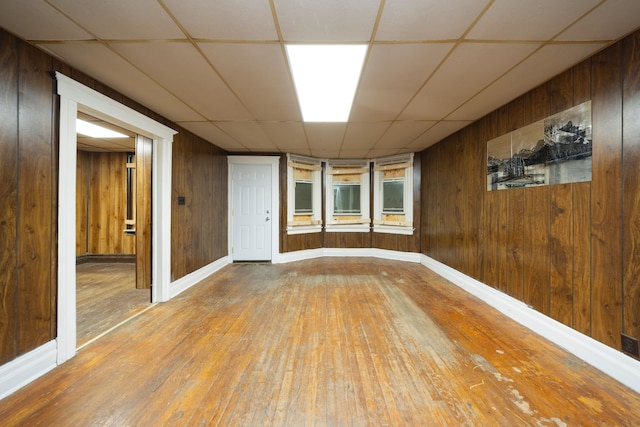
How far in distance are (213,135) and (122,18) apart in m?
2.66

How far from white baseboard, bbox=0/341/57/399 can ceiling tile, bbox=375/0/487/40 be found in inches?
126

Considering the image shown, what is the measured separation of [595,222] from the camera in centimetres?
201

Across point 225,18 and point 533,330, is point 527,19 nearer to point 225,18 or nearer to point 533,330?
point 225,18

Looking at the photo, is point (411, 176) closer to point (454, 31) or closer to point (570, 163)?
point (570, 163)

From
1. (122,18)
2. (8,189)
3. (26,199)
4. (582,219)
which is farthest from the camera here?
(582,219)

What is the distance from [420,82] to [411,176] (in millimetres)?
3483

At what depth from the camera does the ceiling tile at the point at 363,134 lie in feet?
12.1

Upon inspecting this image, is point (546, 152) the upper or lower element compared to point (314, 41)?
lower

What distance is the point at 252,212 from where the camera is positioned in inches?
219

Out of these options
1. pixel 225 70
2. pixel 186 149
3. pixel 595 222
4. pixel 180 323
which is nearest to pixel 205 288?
pixel 180 323

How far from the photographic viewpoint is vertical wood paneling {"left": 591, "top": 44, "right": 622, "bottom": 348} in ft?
6.10

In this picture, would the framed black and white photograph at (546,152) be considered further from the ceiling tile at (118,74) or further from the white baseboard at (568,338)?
the ceiling tile at (118,74)

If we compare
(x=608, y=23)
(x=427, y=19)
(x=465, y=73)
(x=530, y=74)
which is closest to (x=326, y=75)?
(x=427, y=19)

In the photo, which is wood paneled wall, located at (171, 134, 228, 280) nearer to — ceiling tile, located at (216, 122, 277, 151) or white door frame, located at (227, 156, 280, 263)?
white door frame, located at (227, 156, 280, 263)
